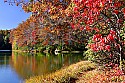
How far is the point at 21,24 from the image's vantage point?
49.5 metres

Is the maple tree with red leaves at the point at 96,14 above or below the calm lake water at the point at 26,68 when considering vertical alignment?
above

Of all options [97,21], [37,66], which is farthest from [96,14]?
[37,66]

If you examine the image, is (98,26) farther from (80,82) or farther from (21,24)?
(21,24)

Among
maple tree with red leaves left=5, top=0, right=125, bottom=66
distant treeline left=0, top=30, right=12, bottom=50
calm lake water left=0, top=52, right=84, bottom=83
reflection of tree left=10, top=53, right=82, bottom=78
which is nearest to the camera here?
maple tree with red leaves left=5, top=0, right=125, bottom=66

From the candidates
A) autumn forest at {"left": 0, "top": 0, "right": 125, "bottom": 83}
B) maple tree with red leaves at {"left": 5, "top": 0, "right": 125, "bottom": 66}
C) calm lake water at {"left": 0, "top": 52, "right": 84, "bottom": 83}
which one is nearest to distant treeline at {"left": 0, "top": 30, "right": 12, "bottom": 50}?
calm lake water at {"left": 0, "top": 52, "right": 84, "bottom": 83}

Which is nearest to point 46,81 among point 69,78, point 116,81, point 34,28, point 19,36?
point 69,78

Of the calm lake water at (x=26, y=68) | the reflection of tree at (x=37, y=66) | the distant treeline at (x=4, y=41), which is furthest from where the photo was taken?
the distant treeline at (x=4, y=41)

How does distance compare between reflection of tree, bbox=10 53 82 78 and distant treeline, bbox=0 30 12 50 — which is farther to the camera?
distant treeline, bbox=0 30 12 50

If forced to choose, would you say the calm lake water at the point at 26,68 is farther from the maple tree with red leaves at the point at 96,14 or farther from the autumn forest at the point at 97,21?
the maple tree with red leaves at the point at 96,14

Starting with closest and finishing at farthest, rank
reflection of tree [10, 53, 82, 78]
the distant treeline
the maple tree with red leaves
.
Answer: the maple tree with red leaves < reflection of tree [10, 53, 82, 78] < the distant treeline

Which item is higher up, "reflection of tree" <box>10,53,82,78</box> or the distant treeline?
the distant treeline

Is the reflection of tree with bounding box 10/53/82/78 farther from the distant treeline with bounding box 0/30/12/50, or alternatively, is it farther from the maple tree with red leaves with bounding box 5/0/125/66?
the distant treeline with bounding box 0/30/12/50

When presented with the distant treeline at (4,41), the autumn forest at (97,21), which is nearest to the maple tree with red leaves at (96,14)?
the autumn forest at (97,21)

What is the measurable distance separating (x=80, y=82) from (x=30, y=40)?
39.7 m
